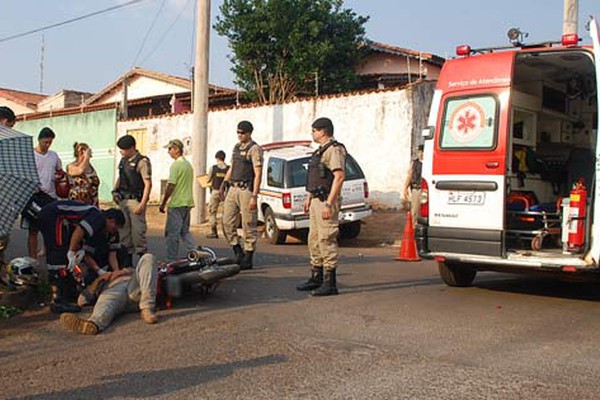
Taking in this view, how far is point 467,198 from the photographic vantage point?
7.17 m

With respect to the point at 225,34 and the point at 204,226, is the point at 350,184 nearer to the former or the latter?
the point at 204,226

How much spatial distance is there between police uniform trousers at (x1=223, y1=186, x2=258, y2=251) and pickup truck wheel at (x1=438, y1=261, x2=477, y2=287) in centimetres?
243

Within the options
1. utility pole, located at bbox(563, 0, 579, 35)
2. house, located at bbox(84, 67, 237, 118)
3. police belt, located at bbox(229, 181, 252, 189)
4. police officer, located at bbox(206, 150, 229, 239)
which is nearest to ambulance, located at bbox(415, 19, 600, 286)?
police belt, located at bbox(229, 181, 252, 189)

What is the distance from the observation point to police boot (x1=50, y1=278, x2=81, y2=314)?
6.37 meters

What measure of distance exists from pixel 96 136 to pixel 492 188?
74.0ft

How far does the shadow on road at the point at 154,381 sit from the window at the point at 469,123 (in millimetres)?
3403

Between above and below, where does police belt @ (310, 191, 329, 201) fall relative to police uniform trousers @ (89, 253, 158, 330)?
above

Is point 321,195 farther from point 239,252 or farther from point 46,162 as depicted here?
point 46,162

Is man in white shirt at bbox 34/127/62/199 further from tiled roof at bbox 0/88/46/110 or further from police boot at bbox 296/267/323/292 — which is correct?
tiled roof at bbox 0/88/46/110

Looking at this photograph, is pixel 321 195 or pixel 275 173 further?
pixel 275 173

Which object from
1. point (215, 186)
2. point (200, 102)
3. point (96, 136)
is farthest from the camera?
point (96, 136)

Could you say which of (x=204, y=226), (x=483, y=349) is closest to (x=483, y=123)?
(x=483, y=349)

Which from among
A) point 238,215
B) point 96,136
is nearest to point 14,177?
point 238,215

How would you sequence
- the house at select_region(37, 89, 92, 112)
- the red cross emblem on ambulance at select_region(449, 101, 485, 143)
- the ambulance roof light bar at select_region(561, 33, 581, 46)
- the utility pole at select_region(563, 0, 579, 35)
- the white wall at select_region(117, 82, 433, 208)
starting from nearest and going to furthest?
the ambulance roof light bar at select_region(561, 33, 581, 46) → the red cross emblem on ambulance at select_region(449, 101, 485, 143) → the utility pole at select_region(563, 0, 579, 35) → the white wall at select_region(117, 82, 433, 208) → the house at select_region(37, 89, 92, 112)
